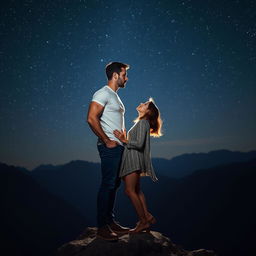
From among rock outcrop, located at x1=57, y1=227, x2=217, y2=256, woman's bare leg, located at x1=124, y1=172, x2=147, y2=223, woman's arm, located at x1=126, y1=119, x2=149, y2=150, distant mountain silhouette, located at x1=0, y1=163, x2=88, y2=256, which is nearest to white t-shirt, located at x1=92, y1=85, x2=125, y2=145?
woman's arm, located at x1=126, y1=119, x2=149, y2=150

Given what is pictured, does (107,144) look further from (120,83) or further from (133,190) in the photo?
(120,83)

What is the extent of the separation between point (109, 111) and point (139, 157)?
0.73 m

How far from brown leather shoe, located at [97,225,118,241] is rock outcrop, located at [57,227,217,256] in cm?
15

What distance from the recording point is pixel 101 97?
11.3 feet

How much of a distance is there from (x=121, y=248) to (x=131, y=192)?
0.73 metres

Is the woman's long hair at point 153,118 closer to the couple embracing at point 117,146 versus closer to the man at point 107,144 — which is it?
the couple embracing at point 117,146

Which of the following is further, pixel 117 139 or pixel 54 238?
pixel 54 238

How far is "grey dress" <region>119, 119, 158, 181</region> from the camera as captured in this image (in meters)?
Answer: 3.59

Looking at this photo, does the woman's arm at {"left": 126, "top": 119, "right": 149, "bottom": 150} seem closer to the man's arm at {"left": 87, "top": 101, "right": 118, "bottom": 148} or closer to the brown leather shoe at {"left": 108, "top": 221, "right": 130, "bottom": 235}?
the man's arm at {"left": 87, "top": 101, "right": 118, "bottom": 148}

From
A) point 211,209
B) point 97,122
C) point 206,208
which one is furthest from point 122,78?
point 206,208

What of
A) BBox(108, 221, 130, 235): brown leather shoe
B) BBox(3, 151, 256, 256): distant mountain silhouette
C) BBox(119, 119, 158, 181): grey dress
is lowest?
BBox(3, 151, 256, 256): distant mountain silhouette

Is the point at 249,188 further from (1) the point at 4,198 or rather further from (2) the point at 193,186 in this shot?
(1) the point at 4,198

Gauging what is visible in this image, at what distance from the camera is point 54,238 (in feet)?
220

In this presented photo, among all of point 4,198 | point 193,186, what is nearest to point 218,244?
point 193,186
